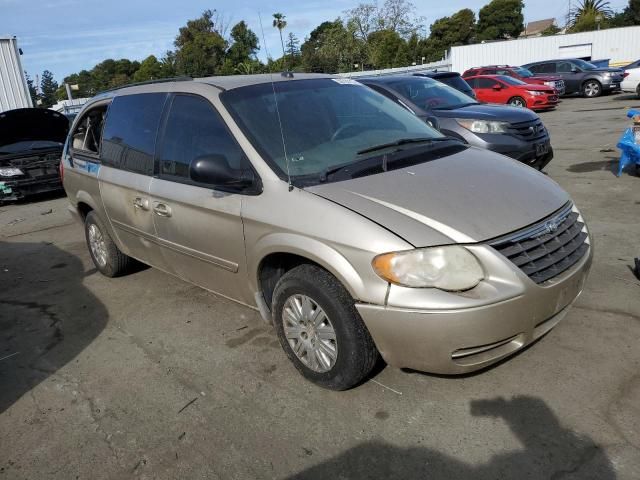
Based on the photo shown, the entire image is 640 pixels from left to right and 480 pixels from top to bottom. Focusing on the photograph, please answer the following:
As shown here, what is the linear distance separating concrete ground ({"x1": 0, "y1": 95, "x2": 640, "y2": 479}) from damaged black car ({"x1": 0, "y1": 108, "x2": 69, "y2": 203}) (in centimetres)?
657

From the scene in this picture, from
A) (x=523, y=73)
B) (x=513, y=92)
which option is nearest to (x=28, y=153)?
(x=513, y=92)

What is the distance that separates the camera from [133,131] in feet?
14.0

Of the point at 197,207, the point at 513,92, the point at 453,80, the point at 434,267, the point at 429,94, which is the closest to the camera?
the point at 434,267

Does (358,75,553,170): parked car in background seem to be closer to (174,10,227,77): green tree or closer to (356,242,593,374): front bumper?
(356,242,593,374): front bumper

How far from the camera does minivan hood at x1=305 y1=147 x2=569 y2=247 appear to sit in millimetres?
2572

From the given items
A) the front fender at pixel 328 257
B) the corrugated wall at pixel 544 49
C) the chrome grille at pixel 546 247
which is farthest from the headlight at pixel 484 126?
the corrugated wall at pixel 544 49

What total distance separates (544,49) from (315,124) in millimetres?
37400

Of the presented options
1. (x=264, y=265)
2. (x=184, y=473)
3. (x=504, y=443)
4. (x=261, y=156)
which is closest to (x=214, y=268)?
(x=264, y=265)

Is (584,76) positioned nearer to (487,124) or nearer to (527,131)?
(527,131)

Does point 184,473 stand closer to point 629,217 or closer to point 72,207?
point 72,207

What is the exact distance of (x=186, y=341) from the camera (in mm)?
3852

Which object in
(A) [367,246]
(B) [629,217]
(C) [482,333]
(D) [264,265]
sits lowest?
(B) [629,217]

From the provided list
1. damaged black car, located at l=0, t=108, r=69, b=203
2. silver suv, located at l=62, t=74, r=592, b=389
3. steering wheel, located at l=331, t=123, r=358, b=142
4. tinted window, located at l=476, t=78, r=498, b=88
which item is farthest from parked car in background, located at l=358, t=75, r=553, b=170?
tinted window, located at l=476, t=78, r=498, b=88

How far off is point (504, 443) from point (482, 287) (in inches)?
30.0
